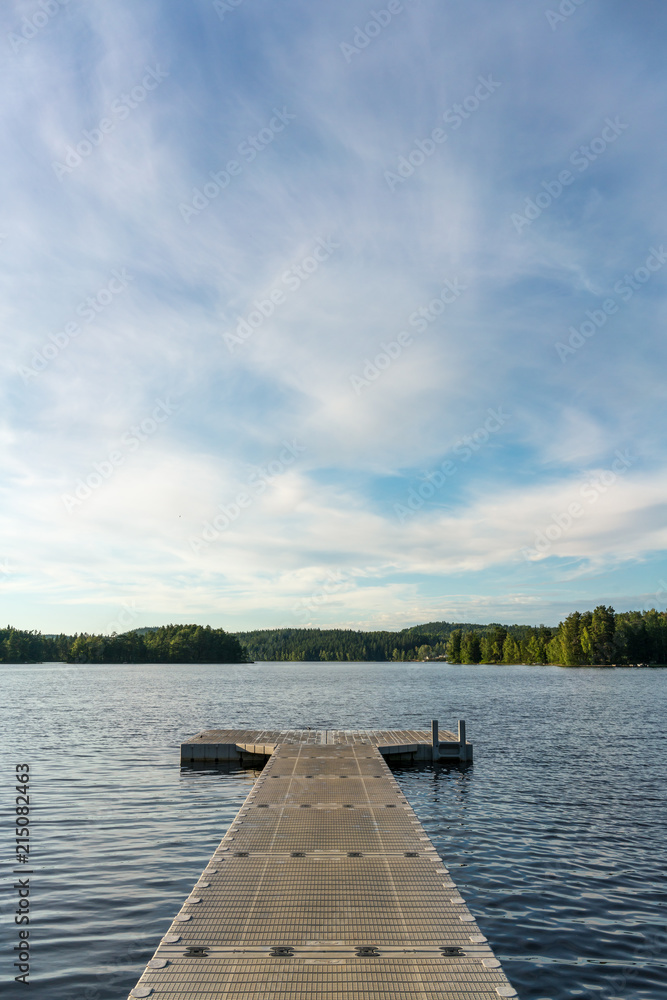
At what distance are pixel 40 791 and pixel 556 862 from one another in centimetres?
1795

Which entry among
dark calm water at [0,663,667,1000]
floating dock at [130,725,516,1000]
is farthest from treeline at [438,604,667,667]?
floating dock at [130,725,516,1000]

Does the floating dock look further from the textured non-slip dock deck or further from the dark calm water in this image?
the textured non-slip dock deck

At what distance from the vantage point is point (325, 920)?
30.8ft

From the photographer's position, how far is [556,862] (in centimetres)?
1582

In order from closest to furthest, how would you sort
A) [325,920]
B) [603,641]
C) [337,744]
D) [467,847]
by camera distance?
1. [325,920]
2. [467,847]
3. [337,744]
4. [603,641]

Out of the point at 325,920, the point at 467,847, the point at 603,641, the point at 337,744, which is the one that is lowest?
the point at 603,641

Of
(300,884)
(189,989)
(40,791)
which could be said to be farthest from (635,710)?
(189,989)

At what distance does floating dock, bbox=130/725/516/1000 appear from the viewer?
7.52 metres

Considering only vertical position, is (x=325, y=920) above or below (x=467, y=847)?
above

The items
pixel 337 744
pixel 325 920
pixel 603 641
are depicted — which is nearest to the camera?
pixel 325 920

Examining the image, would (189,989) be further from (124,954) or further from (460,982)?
(124,954)

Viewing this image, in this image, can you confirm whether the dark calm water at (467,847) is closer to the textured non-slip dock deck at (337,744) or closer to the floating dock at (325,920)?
the textured non-slip dock deck at (337,744)

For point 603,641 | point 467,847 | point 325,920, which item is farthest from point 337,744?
point 603,641

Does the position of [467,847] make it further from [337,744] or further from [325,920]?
[337,744]
